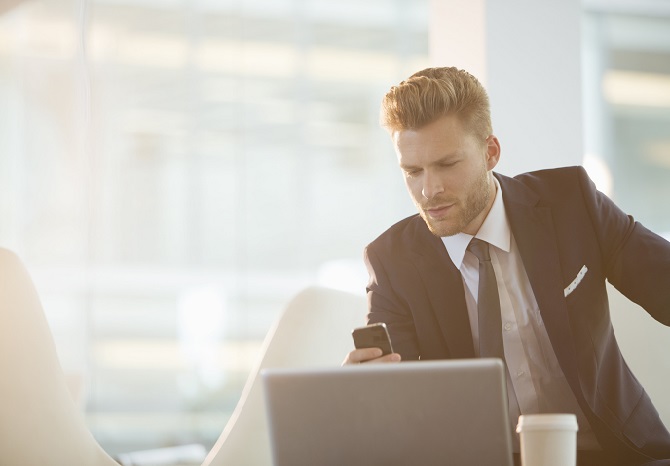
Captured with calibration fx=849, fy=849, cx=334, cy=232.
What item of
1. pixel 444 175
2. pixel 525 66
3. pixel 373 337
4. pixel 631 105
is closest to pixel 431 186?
pixel 444 175

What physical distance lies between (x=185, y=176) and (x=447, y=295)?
2445 millimetres

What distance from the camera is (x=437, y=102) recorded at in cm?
198

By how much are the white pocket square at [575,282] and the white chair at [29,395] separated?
3.96 feet

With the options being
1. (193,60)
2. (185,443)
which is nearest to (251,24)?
(193,60)

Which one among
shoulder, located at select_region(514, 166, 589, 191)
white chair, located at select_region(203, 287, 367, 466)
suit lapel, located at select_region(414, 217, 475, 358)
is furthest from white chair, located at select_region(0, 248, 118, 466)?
shoulder, located at select_region(514, 166, 589, 191)

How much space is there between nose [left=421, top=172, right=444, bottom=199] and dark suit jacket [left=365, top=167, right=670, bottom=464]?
13 cm

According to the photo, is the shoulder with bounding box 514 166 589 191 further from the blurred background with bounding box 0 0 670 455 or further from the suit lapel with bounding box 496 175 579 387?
the blurred background with bounding box 0 0 670 455

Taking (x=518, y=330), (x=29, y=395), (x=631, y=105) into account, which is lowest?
(x=29, y=395)

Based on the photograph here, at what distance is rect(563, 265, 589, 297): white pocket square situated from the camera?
6.31 feet

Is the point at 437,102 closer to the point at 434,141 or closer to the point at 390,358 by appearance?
the point at 434,141

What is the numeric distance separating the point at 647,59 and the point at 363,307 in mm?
3586

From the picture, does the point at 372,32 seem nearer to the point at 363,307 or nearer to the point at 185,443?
the point at 185,443

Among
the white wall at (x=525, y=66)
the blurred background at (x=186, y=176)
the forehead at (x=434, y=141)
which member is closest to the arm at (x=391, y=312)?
the forehead at (x=434, y=141)

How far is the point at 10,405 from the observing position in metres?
2.17
